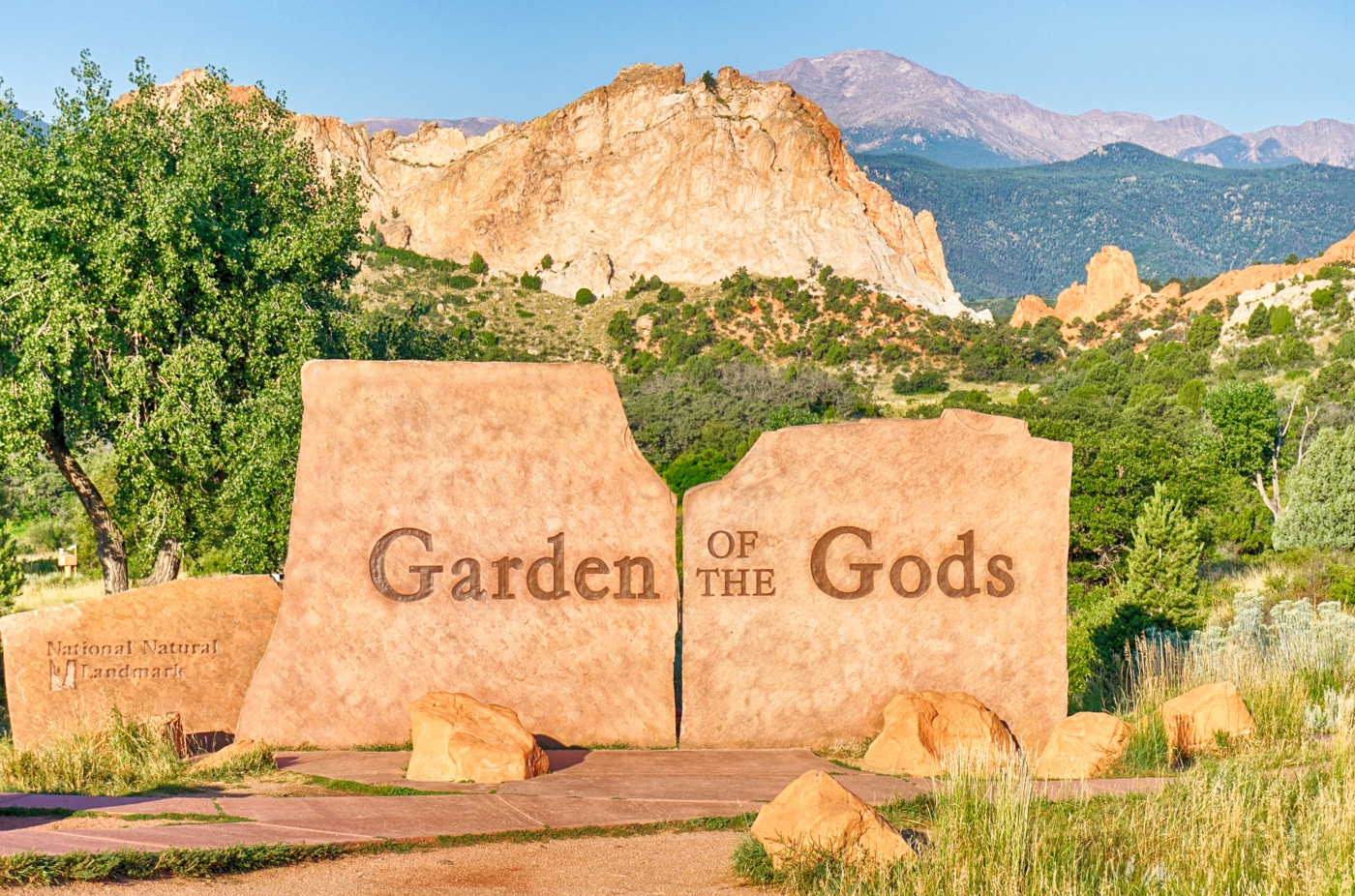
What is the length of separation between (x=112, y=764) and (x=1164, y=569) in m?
15.9

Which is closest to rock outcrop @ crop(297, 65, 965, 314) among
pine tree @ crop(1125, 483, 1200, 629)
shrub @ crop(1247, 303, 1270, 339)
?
shrub @ crop(1247, 303, 1270, 339)

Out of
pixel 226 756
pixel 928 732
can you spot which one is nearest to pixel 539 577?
pixel 226 756

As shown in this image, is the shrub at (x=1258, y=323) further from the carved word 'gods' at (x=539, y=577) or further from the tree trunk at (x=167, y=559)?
the carved word 'gods' at (x=539, y=577)

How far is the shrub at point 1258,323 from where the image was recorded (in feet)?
198

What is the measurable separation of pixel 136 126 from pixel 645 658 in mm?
11139

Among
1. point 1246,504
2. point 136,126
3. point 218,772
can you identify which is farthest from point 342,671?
point 1246,504

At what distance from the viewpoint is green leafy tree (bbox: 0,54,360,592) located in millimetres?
13414

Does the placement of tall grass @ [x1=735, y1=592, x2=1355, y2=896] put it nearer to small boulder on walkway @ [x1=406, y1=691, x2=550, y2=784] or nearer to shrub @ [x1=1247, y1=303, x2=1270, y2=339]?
small boulder on walkway @ [x1=406, y1=691, x2=550, y2=784]

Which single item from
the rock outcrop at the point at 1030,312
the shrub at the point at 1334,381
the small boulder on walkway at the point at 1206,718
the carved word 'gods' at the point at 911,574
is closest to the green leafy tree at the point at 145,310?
the carved word 'gods' at the point at 911,574

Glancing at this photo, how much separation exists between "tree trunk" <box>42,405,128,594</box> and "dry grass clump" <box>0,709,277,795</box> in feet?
23.6

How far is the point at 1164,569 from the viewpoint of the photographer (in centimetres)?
1916

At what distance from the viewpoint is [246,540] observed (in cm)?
1368

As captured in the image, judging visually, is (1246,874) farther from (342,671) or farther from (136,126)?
(136,126)

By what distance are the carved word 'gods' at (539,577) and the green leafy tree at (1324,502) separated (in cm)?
2293
